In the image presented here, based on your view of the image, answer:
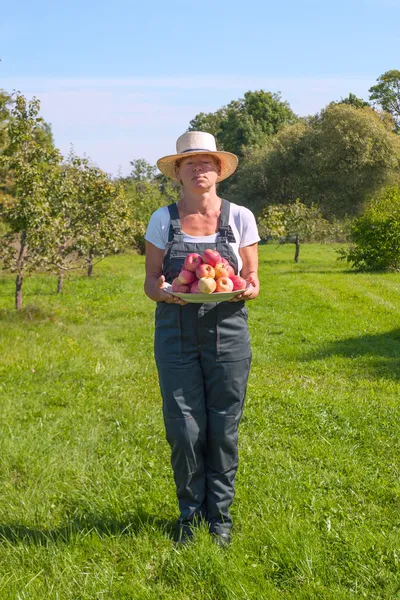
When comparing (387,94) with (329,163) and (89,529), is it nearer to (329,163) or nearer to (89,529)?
(329,163)

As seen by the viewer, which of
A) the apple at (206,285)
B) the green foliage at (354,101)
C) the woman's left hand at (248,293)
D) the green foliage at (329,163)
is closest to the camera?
the apple at (206,285)

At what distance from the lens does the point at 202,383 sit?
3.91 meters

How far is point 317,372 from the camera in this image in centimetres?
886

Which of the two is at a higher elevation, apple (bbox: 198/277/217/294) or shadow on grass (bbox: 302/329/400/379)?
apple (bbox: 198/277/217/294)

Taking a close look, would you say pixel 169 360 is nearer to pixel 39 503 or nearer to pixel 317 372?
pixel 39 503

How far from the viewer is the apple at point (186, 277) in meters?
3.68

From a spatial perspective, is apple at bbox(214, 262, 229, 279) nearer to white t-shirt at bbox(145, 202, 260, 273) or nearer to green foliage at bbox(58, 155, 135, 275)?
white t-shirt at bbox(145, 202, 260, 273)

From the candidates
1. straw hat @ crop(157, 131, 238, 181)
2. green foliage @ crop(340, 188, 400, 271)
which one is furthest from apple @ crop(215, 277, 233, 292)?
green foliage @ crop(340, 188, 400, 271)

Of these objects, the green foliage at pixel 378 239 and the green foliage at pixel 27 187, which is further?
the green foliage at pixel 378 239

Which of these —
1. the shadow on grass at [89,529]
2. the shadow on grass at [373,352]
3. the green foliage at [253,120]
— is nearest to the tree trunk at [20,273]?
the shadow on grass at [373,352]

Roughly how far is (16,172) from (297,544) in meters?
12.1

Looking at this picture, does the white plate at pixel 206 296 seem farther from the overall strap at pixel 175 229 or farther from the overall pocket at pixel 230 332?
the overall strap at pixel 175 229

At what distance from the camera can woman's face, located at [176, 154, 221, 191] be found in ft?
12.9

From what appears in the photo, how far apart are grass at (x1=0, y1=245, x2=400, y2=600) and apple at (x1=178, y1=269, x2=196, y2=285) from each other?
56.9 inches
